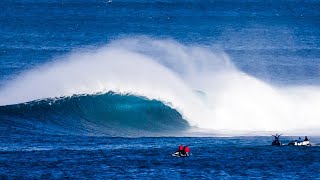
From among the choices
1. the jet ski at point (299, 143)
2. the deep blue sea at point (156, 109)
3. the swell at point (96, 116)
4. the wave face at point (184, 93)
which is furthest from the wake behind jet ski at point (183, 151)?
the wave face at point (184, 93)

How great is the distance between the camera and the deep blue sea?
50438mm

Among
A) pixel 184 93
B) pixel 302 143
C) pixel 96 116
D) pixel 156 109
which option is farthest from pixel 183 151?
pixel 184 93

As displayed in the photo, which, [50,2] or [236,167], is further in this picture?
[50,2]

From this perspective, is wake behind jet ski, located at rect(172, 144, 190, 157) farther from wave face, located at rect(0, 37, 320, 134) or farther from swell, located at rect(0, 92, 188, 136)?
wave face, located at rect(0, 37, 320, 134)

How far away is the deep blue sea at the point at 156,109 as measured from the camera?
50.4 meters

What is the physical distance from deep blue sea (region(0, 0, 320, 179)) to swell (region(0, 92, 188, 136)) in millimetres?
62

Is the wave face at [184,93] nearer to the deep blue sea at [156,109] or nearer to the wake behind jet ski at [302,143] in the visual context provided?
the deep blue sea at [156,109]

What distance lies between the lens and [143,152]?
53.0m

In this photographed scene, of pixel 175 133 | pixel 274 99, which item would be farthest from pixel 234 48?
pixel 175 133

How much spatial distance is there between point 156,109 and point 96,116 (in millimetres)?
3755

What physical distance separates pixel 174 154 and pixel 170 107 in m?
14.1

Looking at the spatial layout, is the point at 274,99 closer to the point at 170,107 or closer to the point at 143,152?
the point at 170,107

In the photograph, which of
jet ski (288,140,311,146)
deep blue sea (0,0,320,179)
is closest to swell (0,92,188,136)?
deep blue sea (0,0,320,179)

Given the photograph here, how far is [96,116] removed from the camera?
64.8m
